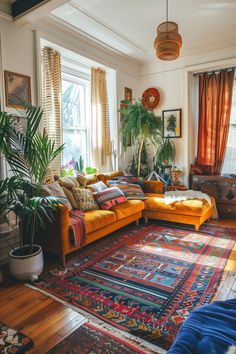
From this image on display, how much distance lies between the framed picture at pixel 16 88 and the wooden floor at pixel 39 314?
1.98 m

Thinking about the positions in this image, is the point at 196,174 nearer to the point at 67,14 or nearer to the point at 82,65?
the point at 82,65

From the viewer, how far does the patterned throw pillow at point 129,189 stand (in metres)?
4.05

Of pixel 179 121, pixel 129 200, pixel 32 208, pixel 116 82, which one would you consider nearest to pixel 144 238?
pixel 129 200

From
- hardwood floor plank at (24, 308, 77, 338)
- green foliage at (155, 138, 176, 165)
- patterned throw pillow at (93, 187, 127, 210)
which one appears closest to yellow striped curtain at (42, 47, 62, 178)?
patterned throw pillow at (93, 187, 127, 210)

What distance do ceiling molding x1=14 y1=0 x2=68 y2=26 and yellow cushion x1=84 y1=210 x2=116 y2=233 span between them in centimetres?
224

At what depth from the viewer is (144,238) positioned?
350 centimetres

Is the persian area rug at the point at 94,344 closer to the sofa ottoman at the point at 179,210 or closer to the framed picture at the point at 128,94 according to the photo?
the sofa ottoman at the point at 179,210

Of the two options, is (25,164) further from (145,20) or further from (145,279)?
(145,20)

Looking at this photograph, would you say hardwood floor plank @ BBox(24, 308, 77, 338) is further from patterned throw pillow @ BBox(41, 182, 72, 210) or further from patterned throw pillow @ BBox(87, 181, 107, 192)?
patterned throw pillow @ BBox(87, 181, 107, 192)

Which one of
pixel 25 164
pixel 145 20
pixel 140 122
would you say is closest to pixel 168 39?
pixel 145 20

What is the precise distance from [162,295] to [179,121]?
3.51 metres

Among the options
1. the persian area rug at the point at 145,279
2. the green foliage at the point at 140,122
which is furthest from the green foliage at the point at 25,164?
the green foliage at the point at 140,122

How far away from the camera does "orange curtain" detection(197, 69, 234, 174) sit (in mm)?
4551

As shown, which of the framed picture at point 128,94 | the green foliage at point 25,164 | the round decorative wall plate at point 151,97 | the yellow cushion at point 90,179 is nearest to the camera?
the green foliage at point 25,164
